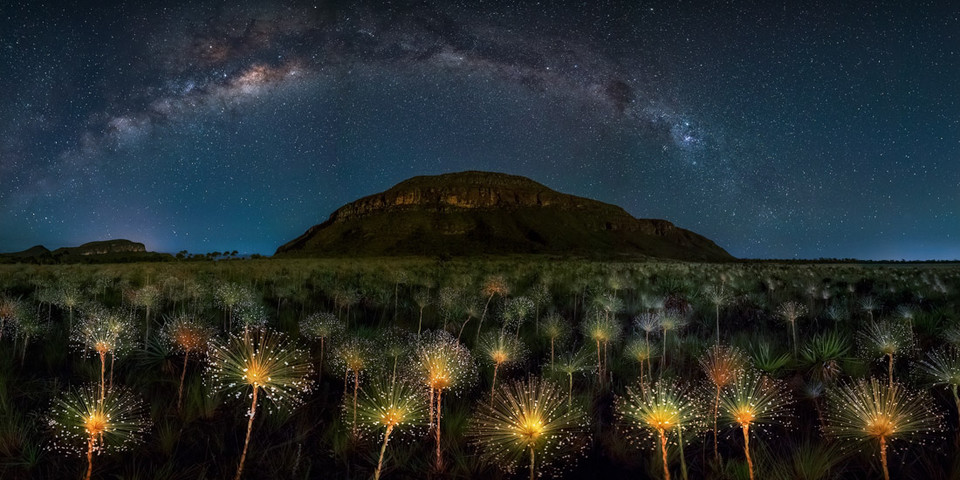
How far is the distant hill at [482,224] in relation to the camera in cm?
13825

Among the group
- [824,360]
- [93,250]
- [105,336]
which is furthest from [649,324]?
[93,250]

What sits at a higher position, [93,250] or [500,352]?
[93,250]

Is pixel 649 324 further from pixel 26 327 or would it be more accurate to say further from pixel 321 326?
pixel 26 327

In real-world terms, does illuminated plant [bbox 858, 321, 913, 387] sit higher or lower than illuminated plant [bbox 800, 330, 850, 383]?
higher

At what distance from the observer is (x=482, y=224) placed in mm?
155250

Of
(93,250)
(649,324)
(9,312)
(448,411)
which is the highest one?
(93,250)

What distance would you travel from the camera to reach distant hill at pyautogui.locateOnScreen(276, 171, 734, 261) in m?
138

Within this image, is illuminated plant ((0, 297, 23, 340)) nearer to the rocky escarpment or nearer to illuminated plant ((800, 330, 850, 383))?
illuminated plant ((800, 330, 850, 383))

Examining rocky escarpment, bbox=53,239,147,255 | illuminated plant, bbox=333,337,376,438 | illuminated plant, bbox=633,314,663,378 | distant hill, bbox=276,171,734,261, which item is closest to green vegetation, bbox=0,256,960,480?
illuminated plant, bbox=333,337,376,438

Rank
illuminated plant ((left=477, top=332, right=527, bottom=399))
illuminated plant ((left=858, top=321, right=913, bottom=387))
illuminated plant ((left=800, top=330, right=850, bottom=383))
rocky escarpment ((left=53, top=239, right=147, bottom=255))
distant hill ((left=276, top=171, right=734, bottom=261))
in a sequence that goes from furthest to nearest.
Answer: distant hill ((left=276, top=171, right=734, bottom=261)), rocky escarpment ((left=53, top=239, right=147, bottom=255)), illuminated plant ((left=800, top=330, right=850, bottom=383)), illuminated plant ((left=858, top=321, right=913, bottom=387)), illuminated plant ((left=477, top=332, right=527, bottom=399))

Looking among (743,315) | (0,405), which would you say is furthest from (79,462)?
(743,315)

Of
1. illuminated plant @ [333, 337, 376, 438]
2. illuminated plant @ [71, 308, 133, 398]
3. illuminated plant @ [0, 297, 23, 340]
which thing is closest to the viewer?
illuminated plant @ [71, 308, 133, 398]

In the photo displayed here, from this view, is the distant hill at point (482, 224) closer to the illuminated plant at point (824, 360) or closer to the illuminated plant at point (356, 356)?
the illuminated plant at point (824, 360)

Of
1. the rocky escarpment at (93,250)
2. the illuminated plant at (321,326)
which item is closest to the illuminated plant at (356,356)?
the illuminated plant at (321,326)
